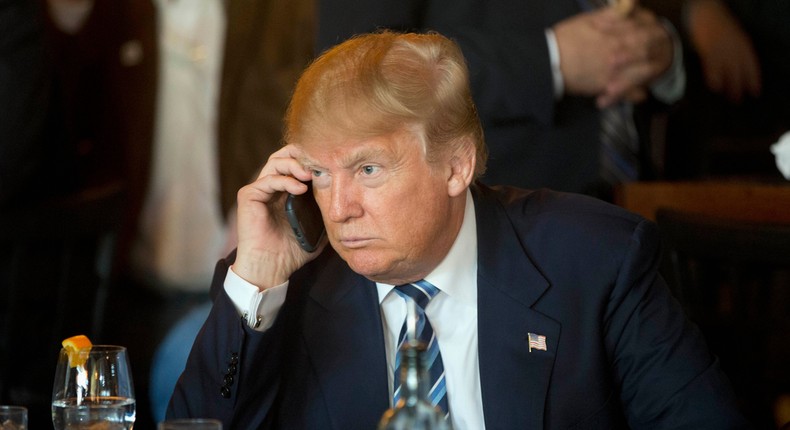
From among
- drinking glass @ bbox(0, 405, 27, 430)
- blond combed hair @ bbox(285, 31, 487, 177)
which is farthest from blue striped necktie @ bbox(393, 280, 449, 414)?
drinking glass @ bbox(0, 405, 27, 430)

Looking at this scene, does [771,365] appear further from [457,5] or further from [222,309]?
[222,309]

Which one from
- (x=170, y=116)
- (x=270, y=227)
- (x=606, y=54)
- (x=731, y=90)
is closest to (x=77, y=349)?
(x=270, y=227)

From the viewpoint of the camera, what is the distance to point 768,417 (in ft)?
8.57

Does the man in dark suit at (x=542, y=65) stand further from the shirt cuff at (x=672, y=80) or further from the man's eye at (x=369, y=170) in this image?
the man's eye at (x=369, y=170)

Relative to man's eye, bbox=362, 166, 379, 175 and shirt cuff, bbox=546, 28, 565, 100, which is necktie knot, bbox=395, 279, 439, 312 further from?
shirt cuff, bbox=546, 28, 565, 100

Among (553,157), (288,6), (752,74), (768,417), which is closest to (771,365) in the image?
(768,417)

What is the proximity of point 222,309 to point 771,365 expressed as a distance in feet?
4.88

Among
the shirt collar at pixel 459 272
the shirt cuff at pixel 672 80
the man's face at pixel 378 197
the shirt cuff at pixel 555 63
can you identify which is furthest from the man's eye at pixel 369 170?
the shirt cuff at pixel 672 80

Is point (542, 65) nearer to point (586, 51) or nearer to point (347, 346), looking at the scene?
point (586, 51)

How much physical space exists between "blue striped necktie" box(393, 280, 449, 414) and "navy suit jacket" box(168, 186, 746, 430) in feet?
0.15

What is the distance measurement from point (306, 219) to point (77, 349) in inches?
20.9

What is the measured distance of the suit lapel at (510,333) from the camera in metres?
1.96

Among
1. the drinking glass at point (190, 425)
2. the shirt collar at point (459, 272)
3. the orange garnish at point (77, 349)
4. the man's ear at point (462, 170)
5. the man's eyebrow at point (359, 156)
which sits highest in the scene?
the man's eyebrow at point (359, 156)

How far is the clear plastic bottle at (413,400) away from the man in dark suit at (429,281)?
25.0 inches
